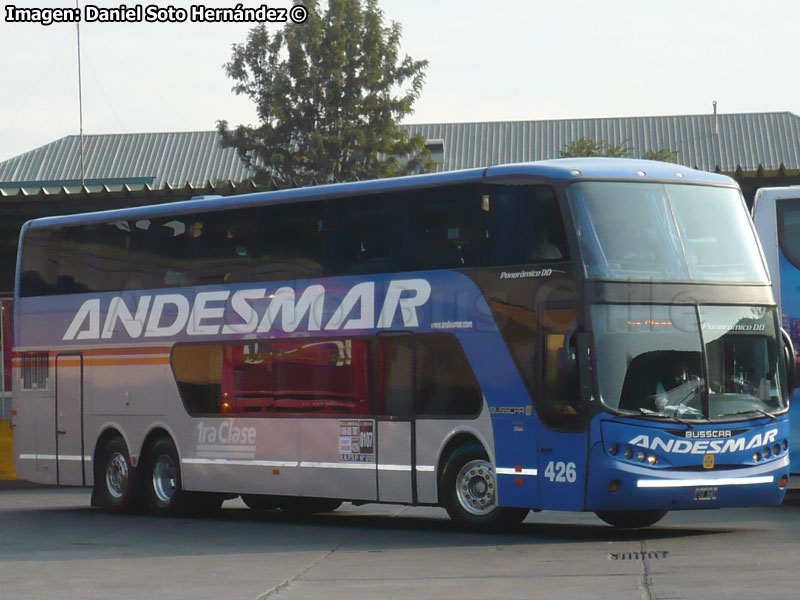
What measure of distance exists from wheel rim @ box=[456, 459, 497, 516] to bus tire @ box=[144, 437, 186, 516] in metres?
5.08

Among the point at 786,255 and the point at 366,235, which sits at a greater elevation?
the point at 366,235

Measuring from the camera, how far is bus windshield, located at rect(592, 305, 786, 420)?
15.7 m

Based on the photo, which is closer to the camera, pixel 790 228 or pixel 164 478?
pixel 790 228

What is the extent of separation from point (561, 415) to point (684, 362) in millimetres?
1311

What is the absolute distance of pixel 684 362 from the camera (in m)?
15.9

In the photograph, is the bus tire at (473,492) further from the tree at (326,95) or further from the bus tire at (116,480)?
the tree at (326,95)

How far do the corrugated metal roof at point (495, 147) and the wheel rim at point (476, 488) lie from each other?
67.5 meters

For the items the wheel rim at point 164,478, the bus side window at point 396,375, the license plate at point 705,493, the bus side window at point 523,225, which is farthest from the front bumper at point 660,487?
the wheel rim at point 164,478

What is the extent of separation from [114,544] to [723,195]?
733 centimetres

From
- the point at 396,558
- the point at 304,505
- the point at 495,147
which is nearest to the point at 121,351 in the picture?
the point at 304,505

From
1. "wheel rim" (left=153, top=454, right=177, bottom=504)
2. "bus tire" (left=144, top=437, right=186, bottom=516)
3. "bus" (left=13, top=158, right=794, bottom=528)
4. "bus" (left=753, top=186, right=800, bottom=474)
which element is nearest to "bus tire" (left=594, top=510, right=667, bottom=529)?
"bus" (left=13, top=158, right=794, bottom=528)

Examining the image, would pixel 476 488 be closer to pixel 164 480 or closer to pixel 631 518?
pixel 631 518

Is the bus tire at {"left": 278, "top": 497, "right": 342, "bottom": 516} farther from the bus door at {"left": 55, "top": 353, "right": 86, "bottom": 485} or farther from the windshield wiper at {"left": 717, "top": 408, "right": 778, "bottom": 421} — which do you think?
the windshield wiper at {"left": 717, "top": 408, "right": 778, "bottom": 421}

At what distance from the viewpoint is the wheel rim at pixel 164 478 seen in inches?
829
